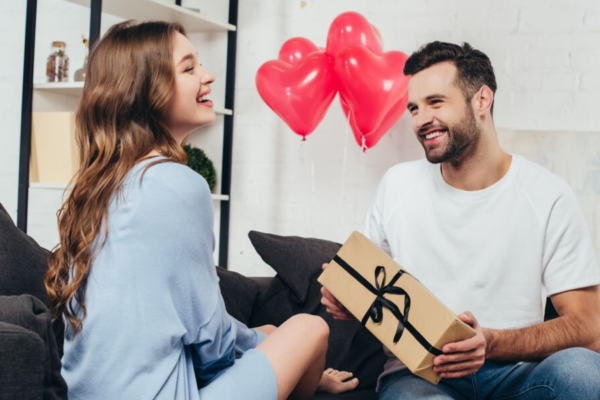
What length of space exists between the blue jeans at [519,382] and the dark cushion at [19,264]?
79 centimetres

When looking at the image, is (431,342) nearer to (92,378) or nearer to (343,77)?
(92,378)

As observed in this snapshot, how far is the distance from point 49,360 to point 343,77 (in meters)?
1.62

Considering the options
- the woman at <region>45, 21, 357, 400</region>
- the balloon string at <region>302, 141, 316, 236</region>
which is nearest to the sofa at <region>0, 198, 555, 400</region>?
the woman at <region>45, 21, 357, 400</region>

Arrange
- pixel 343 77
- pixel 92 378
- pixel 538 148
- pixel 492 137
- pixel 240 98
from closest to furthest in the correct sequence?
pixel 92 378
pixel 492 137
pixel 343 77
pixel 538 148
pixel 240 98

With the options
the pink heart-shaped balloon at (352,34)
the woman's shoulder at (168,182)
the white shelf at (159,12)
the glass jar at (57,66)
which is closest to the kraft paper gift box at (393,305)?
the woman's shoulder at (168,182)

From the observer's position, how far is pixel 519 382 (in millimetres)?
1622

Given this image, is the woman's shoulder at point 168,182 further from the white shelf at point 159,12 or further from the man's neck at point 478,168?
the white shelf at point 159,12

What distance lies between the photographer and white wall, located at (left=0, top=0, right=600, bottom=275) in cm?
274

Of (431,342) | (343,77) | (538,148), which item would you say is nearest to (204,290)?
(431,342)

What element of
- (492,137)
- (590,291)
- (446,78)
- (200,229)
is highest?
(446,78)

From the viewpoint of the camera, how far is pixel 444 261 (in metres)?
1.80

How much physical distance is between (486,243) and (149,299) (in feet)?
2.92

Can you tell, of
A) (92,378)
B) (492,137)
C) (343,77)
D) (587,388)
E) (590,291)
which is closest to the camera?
(92,378)

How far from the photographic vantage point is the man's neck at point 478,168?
1.85 m
